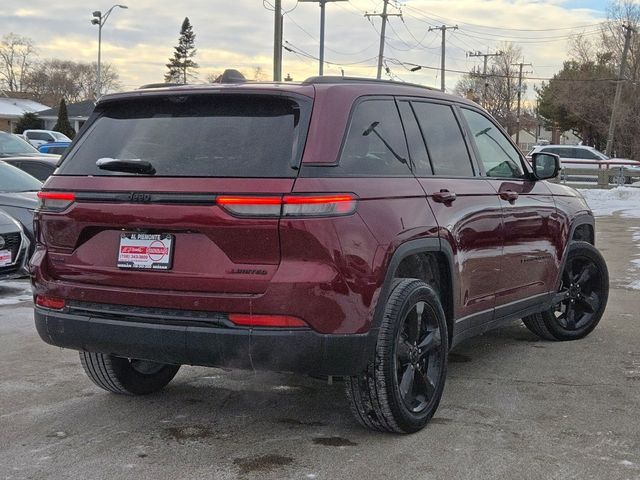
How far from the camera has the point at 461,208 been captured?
457 cm

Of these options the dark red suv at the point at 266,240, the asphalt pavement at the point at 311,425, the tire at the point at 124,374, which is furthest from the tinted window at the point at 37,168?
the dark red suv at the point at 266,240

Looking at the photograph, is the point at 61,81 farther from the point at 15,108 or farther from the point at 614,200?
the point at 614,200

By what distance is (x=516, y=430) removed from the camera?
164 inches

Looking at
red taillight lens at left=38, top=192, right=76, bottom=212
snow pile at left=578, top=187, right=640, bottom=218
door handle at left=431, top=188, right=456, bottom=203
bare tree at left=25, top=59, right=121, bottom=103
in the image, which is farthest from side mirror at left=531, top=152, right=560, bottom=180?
bare tree at left=25, top=59, right=121, bottom=103

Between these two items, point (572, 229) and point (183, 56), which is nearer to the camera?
point (572, 229)

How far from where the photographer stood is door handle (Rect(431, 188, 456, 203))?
431 centimetres

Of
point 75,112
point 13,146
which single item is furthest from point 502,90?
point 13,146

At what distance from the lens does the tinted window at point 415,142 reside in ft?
14.4

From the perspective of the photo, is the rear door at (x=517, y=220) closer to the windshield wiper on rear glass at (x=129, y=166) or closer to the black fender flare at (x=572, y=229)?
the black fender flare at (x=572, y=229)

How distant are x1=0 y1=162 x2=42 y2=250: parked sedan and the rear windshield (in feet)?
17.7

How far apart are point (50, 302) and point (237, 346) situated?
43.7 inches

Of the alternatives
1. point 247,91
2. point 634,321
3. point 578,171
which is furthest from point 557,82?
point 247,91

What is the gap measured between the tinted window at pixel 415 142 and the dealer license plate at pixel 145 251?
1.46 meters

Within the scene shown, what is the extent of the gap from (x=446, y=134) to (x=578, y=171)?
23873 millimetres
